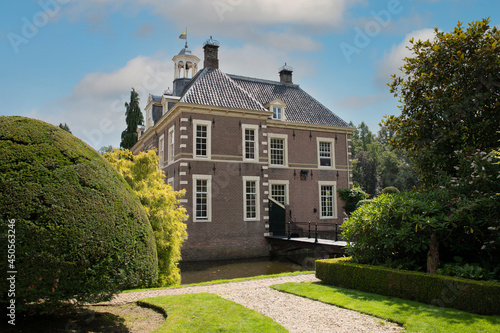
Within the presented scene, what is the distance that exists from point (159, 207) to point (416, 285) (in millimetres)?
8083

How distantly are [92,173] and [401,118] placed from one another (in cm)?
980

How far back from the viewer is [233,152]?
73.7 feet

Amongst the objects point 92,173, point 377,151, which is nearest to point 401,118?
point 92,173

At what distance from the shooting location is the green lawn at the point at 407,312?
6.27 metres

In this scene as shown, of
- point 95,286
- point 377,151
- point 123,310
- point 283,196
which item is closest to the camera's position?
point 95,286

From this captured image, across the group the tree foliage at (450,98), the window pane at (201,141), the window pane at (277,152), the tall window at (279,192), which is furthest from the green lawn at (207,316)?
the window pane at (277,152)

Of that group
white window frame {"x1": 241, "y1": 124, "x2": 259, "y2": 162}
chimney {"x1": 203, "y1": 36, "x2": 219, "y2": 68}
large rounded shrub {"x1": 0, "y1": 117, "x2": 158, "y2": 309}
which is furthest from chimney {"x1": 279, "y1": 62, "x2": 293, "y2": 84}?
large rounded shrub {"x1": 0, "y1": 117, "x2": 158, "y2": 309}

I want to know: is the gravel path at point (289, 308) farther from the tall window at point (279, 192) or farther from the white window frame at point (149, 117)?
the white window frame at point (149, 117)

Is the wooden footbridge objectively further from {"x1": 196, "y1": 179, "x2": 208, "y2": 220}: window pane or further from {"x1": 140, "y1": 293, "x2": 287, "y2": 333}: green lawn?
{"x1": 140, "y1": 293, "x2": 287, "y2": 333}: green lawn

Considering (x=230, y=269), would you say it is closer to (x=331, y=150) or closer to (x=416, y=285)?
(x=416, y=285)

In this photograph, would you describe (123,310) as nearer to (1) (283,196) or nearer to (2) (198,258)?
(2) (198,258)

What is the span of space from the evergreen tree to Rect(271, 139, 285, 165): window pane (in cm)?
2053

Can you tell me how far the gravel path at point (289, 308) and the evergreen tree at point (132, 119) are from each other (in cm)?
3240

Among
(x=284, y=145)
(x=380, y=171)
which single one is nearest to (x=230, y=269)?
(x=284, y=145)
